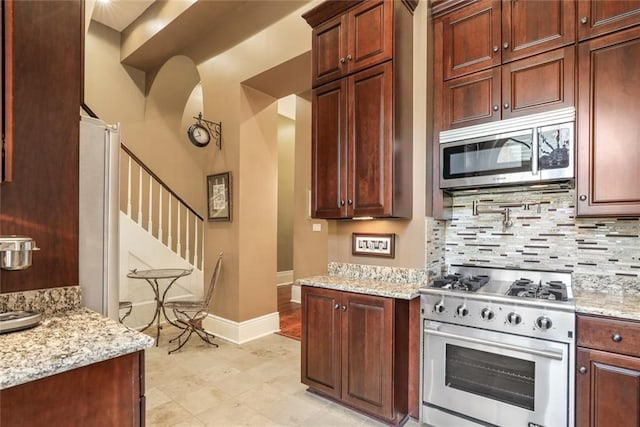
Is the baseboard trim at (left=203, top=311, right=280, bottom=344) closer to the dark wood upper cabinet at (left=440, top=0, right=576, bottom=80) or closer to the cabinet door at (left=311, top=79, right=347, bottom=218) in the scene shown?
the cabinet door at (left=311, top=79, right=347, bottom=218)

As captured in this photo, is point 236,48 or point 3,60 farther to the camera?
point 236,48

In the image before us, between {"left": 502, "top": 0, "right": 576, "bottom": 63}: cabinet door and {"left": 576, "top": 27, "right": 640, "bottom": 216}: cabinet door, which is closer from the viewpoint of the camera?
{"left": 576, "top": 27, "right": 640, "bottom": 216}: cabinet door

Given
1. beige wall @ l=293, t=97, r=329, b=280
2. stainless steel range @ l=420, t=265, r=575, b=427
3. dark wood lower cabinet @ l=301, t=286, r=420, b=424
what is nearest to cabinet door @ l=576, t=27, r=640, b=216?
stainless steel range @ l=420, t=265, r=575, b=427

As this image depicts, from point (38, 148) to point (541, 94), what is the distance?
2.67 meters

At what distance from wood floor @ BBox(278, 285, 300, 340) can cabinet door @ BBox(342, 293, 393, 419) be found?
1700 mm

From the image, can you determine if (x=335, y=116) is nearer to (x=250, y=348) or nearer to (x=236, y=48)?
(x=236, y=48)

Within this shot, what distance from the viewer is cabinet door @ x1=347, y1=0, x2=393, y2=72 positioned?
2307 millimetres

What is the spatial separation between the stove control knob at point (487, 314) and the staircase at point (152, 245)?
12.2 ft

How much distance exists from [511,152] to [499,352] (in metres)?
1.19

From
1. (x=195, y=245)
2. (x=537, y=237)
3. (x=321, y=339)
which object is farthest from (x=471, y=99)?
(x=195, y=245)

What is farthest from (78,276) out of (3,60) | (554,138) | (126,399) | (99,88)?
(99,88)

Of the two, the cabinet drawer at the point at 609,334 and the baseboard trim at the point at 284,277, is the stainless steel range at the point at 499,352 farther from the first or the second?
the baseboard trim at the point at 284,277

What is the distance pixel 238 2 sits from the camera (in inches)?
143

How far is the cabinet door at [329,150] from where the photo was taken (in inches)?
99.6
